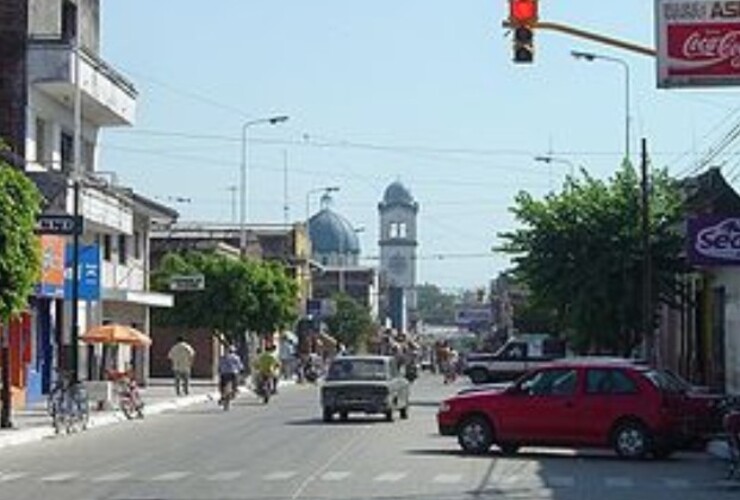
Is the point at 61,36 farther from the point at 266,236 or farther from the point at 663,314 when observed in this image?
the point at 266,236

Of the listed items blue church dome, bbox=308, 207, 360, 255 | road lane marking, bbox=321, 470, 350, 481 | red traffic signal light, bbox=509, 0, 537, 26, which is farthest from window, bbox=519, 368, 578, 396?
blue church dome, bbox=308, 207, 360, 255

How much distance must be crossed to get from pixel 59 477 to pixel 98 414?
17765 millimetres

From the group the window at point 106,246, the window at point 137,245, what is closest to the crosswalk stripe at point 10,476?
the window at point 106,246

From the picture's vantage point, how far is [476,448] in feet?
91.8

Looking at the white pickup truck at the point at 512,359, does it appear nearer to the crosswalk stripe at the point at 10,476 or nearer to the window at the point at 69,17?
the window at the point at 69,17

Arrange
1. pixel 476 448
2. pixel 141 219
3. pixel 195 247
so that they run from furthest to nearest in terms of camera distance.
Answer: pixel 195 247 < pixel 141 219 < pixel 476 448

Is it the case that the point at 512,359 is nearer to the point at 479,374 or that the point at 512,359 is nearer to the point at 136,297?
the point at 479,374

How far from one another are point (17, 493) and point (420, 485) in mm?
5026

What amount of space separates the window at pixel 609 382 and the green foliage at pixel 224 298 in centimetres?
4635

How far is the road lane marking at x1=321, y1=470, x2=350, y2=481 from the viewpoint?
879 inches

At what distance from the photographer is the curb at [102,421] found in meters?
31.5

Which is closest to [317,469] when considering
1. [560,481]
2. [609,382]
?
[560,481]

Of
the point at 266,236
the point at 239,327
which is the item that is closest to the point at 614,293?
the point at 239,327

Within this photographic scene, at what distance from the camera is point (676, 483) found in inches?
891
